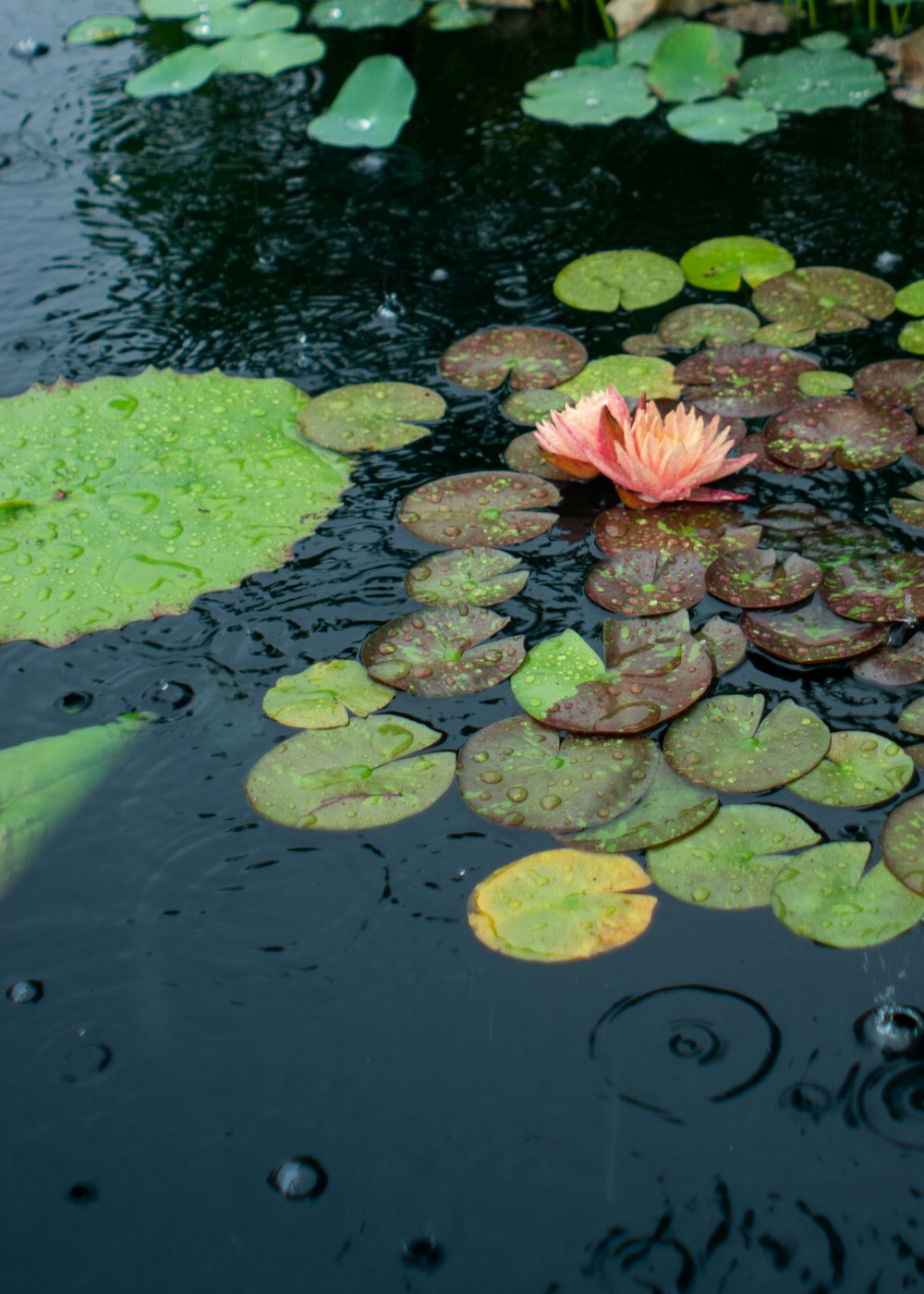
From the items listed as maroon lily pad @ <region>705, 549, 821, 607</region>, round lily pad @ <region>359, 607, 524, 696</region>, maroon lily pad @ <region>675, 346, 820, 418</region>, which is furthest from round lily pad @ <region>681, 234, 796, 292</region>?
round lily pad @ <region>359, 607, 524, 696</region>

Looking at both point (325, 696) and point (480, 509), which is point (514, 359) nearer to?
point (480, 509)

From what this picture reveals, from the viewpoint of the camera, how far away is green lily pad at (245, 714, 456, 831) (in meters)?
1.80

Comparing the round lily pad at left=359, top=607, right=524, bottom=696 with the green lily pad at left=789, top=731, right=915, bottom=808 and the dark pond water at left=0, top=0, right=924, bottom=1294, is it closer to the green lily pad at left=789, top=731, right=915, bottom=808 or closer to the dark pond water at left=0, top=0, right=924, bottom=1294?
the dark pond water at left=0, top=0, right=924, bottom=1294

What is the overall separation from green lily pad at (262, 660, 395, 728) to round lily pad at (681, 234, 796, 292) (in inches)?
68.4

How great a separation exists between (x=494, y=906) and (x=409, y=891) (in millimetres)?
143

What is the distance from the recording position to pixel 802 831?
172cm

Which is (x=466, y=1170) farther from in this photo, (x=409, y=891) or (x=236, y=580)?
(x=236, y=580)

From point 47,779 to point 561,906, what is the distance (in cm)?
91

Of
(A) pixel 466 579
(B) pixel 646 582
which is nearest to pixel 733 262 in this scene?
(B) pixel 646 582

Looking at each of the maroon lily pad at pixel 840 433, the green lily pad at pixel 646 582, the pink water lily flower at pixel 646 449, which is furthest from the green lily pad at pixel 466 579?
the maroon lily pad at pixel 840 433

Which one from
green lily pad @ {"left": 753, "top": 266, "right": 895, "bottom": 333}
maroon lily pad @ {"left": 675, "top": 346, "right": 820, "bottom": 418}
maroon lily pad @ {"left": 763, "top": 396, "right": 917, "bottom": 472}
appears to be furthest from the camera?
green lily pad @ {"left": 753, "top": 266, "right": 895, "bottom": 333}

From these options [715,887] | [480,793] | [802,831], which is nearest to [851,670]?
[802,831]

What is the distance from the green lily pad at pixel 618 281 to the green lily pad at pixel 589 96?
1070 mm

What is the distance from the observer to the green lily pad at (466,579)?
2193mm
